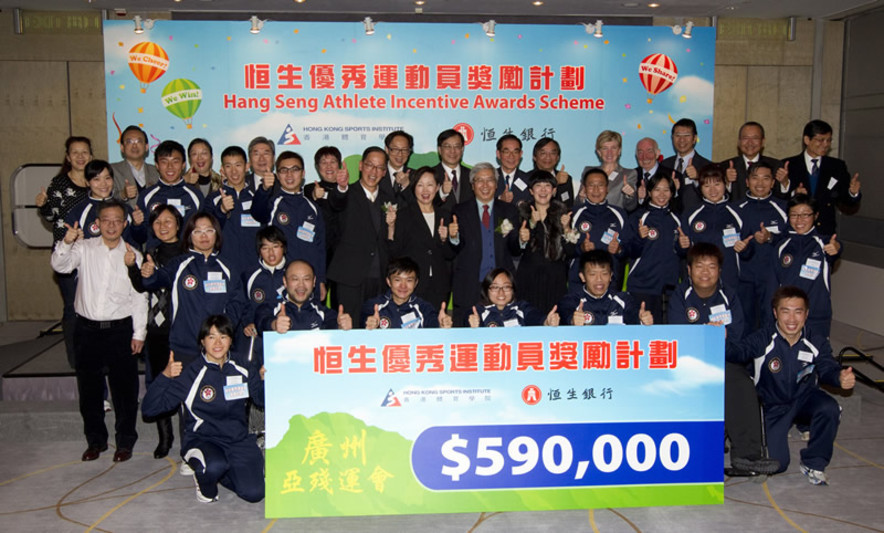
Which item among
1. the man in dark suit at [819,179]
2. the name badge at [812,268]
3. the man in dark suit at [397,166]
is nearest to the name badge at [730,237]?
the name badge at [812,268]

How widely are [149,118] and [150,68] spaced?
42 centimetres

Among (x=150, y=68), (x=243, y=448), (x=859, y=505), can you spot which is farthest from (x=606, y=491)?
(x=150, y=68)

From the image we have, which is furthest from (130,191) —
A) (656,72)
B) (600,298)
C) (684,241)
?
(656,72)

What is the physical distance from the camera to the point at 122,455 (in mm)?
4418

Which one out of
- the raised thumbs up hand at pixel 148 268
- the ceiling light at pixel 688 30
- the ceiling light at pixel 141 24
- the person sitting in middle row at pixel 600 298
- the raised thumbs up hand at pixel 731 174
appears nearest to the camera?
the raised thumbs up hand at pixel 148 268

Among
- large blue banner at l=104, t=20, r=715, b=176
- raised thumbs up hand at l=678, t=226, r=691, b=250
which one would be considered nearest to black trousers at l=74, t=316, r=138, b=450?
large blue banner at l=104, t=20, r=715, b=176

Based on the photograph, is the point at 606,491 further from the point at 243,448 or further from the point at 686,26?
the point at 686,26

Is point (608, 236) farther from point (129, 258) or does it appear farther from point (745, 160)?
point (129, 258)

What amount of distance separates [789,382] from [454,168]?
2.67m

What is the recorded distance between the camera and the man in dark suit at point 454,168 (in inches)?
223

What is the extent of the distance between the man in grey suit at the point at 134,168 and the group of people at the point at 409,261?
0.05ft

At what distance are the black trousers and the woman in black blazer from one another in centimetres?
172

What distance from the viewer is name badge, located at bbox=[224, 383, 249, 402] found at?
12.9 ft

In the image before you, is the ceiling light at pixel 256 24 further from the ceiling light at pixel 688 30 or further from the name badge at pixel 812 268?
the name badge at pixel 812 268
